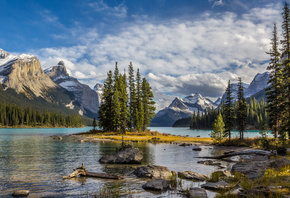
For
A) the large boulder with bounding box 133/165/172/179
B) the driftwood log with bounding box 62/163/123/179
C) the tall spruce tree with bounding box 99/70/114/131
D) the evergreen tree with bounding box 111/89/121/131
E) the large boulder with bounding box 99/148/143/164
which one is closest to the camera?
the driftwood log with bounding box 62/163/123/179

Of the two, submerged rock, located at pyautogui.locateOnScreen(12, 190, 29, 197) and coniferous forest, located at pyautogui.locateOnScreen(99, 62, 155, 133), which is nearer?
submerged rock, located at pyautogui.locateOnScreen(12, 190, 29, 197)

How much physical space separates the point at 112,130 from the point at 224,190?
72.8 meters

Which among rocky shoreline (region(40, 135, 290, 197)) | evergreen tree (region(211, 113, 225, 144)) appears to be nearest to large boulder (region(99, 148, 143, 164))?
rocky shoreline (region(40, 135, 290, 197))

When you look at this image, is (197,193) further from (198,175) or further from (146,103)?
(146,103)

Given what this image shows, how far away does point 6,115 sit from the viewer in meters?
186

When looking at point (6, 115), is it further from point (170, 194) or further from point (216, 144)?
point (170, 194)

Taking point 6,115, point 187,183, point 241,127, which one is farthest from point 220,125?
point 6,115

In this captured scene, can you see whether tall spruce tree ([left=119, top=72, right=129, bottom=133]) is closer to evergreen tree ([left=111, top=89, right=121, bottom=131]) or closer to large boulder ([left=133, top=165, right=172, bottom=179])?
evergreen tree ([left=111, top=89, right=121, bottom=131])

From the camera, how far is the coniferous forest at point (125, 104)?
75.9m

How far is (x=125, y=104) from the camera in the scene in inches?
2992

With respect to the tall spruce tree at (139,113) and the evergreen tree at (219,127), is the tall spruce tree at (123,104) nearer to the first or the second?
the tall spruce tree at (139,113)

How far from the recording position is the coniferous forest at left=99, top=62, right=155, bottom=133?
249ft

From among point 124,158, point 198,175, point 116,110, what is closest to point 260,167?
point 198,175

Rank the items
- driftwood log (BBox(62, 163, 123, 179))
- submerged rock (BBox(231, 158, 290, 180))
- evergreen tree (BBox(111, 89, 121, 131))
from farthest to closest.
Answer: evergreen tree (BBox(111, 89, 121, 131)), driftwood log (BBox(62, 163, 123, 179)), submerged rock (BBox(231, 158, 290, 180))
